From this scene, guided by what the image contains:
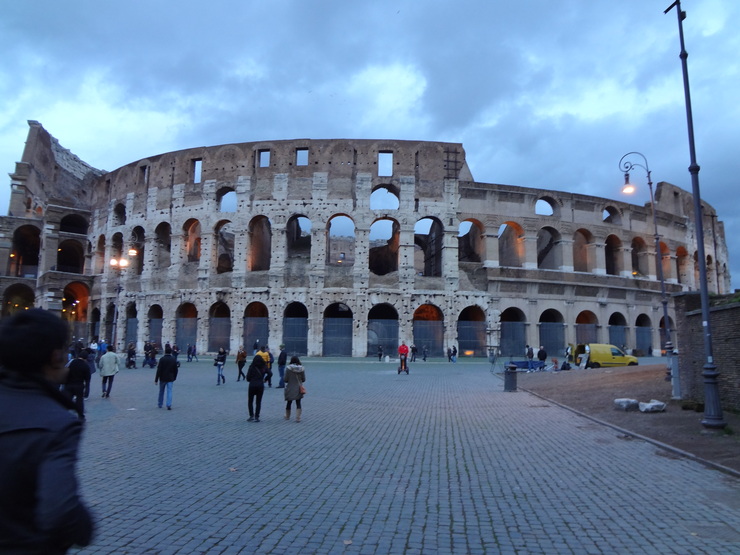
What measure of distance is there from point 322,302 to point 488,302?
1143 cm

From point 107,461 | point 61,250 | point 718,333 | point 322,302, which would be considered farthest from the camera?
point 61,250

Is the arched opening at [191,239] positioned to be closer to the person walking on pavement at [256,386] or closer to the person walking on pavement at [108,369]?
the person walking on pavement at [108,369]

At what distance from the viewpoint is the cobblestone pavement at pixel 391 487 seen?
4535 millimetres

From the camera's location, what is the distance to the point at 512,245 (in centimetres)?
3756

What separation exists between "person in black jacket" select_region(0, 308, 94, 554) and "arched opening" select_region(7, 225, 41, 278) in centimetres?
4935

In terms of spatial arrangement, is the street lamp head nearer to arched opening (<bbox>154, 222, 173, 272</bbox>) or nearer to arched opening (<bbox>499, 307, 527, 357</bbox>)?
arched opening (<bbox>499, 307, 527, 357</bbox>)

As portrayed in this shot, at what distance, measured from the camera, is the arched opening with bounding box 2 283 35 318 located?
43.4 m

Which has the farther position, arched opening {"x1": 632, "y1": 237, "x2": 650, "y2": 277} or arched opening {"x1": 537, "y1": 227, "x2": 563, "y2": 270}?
arched opening {"x1": 632, "y1": 237, "x2": 650, "y2": 277}

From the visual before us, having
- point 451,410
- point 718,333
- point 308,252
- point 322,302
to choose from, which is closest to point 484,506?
point 451,410

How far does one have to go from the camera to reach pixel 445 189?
35.0 metres

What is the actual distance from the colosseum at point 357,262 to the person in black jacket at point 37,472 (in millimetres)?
31468

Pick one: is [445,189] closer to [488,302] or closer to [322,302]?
[488,302]

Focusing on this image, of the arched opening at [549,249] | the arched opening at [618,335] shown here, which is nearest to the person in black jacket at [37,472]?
the arched opening at [549,249]

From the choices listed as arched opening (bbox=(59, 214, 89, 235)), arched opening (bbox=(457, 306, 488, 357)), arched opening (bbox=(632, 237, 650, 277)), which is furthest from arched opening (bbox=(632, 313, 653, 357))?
arched opening (bbox=(59, 214, 89, 235))
